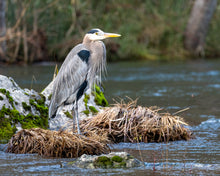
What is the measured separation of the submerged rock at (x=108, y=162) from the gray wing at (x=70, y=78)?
181 centimetres

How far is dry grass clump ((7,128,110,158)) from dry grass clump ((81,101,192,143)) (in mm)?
849

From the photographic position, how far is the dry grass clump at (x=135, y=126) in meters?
7.29

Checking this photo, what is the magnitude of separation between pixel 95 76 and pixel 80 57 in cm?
40

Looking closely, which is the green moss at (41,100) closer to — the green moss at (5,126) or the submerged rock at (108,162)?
the green moss at (5,126)

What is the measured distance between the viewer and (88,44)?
7305 millimetres

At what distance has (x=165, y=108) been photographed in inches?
416

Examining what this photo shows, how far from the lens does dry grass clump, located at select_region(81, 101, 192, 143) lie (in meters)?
7.29

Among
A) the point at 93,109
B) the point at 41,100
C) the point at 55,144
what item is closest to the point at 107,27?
the point at 93,109

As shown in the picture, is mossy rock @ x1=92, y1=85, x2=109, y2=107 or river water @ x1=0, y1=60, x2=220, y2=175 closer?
river water @ x1=0, y1=60, x2=220, y2=175

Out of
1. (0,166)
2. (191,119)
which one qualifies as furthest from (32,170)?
(191,119)

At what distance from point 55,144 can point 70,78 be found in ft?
4.42

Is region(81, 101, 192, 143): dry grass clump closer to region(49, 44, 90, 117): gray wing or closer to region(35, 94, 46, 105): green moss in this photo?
region(49, 44, 90, 117): gray wing

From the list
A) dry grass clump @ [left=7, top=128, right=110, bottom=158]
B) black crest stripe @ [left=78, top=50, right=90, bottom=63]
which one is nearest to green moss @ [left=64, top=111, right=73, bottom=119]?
black crest stripe @ [left=78, top=50, right=90, bottom=63]

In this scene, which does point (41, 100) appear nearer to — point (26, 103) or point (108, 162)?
point (26, 103)
